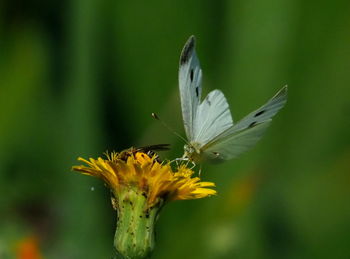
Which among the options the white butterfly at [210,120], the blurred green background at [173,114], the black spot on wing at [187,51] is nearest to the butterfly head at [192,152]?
the white butterfly at [210,120]

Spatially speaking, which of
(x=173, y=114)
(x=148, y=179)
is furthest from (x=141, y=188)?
(x=173, y=114)

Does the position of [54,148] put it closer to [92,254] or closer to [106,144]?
[106,144]

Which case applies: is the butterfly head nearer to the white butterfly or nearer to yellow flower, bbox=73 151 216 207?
the white butterfly

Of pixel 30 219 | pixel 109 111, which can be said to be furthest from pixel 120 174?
pixel 109 111

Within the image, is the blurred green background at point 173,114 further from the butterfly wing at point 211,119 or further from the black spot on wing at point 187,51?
the black spot on wing at point 187,51

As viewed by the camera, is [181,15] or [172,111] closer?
[172,111]

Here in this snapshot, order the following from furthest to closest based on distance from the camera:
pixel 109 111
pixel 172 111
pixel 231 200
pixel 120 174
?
pixel 109 111 → pixel 172 111 → pixel 231 200 → pixel 120 174
